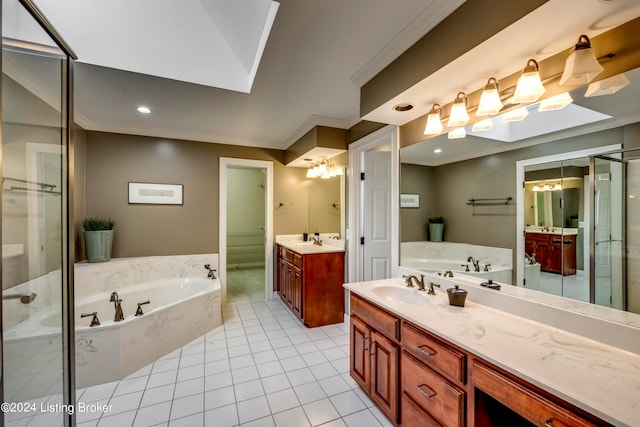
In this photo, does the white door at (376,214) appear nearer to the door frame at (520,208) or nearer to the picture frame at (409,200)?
the picture frame at (409,200)

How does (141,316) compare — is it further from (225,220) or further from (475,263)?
(475,263)

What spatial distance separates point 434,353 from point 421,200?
126cm

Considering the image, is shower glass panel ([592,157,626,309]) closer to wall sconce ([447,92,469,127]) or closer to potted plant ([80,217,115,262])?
wall sconce ([447,92,469,127])

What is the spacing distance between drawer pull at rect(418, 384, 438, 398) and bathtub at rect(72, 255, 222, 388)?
2009mm

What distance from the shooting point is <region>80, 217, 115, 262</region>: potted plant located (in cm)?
312

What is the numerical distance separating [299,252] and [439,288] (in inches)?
67.0

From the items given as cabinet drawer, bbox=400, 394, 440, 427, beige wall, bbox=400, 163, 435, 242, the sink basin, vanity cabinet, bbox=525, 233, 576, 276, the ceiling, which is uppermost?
the ceiling

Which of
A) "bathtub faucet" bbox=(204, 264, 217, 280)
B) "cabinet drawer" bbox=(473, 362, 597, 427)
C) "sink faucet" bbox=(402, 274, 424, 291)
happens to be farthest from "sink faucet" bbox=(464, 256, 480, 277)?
"bathtub faucet" bbox=(204, 264, 217, 280)

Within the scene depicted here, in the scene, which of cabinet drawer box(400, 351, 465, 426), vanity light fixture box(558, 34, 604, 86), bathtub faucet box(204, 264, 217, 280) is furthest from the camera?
bathtub faucet box(204, 264, 217, 280)

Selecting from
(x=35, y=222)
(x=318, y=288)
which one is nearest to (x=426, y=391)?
(x=318, y=288)

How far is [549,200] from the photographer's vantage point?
1420 millimetres

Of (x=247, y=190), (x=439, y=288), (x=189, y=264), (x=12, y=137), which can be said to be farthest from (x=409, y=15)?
(x=247, y=190)

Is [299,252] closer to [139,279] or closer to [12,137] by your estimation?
[139,279]

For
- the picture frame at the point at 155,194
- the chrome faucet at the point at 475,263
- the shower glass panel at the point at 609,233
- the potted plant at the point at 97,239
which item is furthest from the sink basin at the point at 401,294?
the potted plant at the point at 97,239
